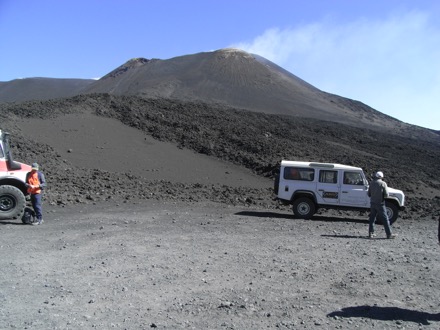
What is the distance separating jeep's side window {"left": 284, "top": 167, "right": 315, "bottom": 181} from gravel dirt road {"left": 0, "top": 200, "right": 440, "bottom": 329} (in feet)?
11.2

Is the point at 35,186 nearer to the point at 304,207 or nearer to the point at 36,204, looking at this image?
the point at 36,204

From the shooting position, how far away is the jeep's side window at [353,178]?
653 inches

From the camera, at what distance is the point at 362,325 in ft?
19.4

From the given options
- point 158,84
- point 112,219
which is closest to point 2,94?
point 158,84

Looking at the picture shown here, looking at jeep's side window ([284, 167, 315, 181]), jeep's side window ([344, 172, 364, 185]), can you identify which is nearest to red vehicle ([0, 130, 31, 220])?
jeep's side window ([284, 167, 315, 181])

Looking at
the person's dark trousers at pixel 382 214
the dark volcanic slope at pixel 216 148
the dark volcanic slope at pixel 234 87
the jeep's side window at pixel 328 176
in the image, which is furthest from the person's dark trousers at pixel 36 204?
the dark volcanic slope at pixel 234 87

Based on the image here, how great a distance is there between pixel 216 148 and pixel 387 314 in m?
27.2

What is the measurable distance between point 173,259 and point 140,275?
1.33 m

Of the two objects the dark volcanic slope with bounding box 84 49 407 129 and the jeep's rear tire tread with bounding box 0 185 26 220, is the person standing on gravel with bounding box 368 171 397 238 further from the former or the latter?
the dark volcanic slope with bounding box 84 49 407 129

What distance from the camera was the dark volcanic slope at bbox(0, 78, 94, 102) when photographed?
73188 mm

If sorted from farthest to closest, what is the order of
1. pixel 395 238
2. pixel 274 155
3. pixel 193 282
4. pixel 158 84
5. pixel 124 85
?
pixel 124 85
pixel 158 84
pixel 274 155
pixel 395 238
pixel 193 282

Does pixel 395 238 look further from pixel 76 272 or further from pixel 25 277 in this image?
pixel 25 277

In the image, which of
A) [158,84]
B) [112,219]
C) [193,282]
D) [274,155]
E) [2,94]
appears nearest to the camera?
[193,282]

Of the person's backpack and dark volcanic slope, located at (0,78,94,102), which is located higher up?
dark volcanic slope, located at (0,78,94,102)
